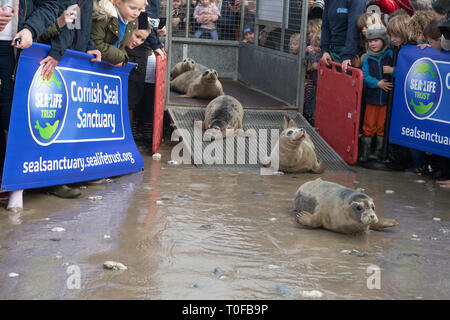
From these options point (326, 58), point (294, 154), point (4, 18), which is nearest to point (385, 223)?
point (294, 154)

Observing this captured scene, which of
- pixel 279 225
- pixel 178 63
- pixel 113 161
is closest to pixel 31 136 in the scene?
pixel 113 161

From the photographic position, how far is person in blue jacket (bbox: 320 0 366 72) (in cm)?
859

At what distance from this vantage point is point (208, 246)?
476 cm

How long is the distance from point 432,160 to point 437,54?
4.32 ft

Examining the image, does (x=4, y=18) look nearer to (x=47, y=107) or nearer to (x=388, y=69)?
(x=47, y=107)

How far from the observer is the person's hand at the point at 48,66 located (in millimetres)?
5609

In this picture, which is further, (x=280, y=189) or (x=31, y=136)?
(x=280, y=189)

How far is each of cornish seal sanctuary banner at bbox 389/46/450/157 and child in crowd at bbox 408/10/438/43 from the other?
0.25 meters

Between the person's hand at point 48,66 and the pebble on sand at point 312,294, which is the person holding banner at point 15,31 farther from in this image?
A: the pebble on sand at point 312,294

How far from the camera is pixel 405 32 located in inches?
316

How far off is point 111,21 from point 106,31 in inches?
4.7

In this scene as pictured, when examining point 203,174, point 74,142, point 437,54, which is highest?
point 437,54

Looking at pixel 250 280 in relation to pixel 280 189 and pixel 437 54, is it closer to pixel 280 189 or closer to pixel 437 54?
pixel 280 189

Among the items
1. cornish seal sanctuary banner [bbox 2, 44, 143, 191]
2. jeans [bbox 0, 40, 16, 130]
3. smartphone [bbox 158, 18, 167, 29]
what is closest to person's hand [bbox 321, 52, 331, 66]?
smartphone [bbox 158, 18, 167, 29]
